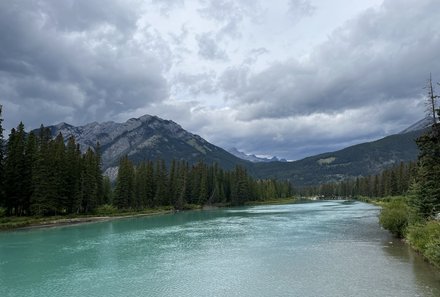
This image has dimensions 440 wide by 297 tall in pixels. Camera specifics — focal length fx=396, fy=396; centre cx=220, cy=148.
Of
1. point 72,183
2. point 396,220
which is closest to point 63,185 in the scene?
point 72,183

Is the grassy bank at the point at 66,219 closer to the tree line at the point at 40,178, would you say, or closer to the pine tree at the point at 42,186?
the pine tree at the point at 42,186

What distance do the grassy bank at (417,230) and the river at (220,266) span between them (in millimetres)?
1359

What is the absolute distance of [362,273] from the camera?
33.1 meters

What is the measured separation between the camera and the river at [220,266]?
97.6ft

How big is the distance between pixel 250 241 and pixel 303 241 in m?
7.28

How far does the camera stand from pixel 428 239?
3575cm

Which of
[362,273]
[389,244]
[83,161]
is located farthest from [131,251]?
[83,161]

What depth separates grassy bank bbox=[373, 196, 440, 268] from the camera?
3143 centimetres

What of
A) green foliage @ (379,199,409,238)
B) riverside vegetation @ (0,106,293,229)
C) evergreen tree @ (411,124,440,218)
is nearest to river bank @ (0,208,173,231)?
riverside vegetation @ (0,106,293,229)

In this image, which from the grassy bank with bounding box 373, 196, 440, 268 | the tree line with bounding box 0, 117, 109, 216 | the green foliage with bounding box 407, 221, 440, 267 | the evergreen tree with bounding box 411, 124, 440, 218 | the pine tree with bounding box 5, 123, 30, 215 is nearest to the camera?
the green foliage with bounding box 407, 221, 440, 267

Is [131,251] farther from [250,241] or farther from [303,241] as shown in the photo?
[303,241]

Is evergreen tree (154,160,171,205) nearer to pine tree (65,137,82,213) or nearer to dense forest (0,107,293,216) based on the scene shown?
dense forest (0,107,293,216)

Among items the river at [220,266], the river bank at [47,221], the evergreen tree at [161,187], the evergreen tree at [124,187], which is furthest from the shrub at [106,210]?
the river at [220,266]

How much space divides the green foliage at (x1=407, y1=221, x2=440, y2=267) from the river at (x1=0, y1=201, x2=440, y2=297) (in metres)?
1.29
